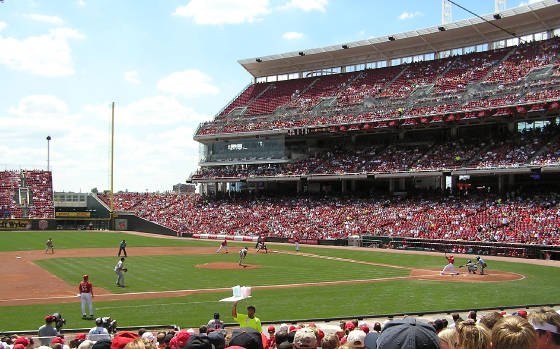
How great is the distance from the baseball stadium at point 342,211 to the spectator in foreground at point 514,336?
0.19ft

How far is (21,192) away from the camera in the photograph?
7712 cm

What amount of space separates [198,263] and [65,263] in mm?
8797

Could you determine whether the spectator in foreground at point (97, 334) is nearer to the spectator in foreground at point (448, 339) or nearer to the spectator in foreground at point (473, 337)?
the spectator in foreground at point (448, 339)

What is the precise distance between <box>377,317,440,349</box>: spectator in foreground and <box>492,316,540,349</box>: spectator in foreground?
1.54 feet

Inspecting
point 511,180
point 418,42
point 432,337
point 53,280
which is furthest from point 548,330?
point 418,42

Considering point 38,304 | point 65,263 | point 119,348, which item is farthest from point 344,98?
point 119,348

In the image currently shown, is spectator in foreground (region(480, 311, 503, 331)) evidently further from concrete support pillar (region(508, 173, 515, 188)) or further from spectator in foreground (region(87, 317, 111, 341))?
concrete support pillar (region(508, 173, 515, 188))

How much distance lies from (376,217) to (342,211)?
5.00 meters

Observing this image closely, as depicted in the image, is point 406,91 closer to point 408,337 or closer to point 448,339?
point 448,339

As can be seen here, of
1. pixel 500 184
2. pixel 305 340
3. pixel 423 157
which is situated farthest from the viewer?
pixel 423 157

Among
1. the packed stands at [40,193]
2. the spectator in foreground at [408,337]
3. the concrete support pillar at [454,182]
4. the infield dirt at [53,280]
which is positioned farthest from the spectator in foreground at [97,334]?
the packed stands at [40,193]

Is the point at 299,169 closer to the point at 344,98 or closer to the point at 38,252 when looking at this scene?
the point at 344,98

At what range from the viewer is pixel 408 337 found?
4.23 metres

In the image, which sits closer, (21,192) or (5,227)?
(5,227)
